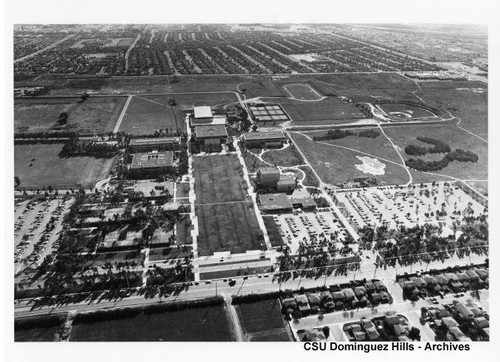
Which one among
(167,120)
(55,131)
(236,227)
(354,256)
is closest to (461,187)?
(354,256)

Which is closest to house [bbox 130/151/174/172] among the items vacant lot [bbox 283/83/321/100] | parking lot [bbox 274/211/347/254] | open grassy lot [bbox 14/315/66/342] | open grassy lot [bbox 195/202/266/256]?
open grassy lot [bbox 195/202/266/256]

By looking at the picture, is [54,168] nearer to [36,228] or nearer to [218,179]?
[36,228]

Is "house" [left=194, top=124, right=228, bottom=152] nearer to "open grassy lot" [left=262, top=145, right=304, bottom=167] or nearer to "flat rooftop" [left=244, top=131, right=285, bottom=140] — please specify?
"flat rooftop" [left=244, top=131, right=285, bottom=140]

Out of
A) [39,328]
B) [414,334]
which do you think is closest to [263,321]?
[414,334]

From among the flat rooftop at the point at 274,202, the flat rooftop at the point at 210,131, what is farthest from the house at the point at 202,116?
the flat rooftop at the point at 274,202

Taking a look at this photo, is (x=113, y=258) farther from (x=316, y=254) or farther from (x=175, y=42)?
(x=175, y=42)
